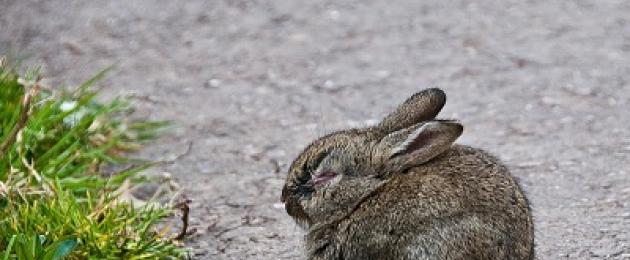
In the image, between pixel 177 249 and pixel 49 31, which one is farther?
pixel 49 31

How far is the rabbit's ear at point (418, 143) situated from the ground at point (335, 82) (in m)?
0.97

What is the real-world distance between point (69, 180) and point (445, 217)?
1952mm

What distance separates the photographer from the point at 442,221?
13.0 feet

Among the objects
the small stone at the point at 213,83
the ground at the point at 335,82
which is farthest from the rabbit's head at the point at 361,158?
the small stone at the point at 213,83

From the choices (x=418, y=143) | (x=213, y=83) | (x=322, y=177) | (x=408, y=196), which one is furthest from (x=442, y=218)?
(x=213, y=83)

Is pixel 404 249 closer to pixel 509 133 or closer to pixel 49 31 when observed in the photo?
pixel 509 133

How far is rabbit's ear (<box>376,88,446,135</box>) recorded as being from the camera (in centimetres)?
433

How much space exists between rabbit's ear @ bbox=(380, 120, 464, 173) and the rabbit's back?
44 millimetres

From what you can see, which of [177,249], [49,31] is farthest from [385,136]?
[49,31]

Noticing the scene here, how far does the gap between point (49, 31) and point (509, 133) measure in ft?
10.1

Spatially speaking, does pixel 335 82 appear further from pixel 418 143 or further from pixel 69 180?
pixel 418 143

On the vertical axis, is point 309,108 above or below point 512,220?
below

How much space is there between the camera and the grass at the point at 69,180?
15.5ft

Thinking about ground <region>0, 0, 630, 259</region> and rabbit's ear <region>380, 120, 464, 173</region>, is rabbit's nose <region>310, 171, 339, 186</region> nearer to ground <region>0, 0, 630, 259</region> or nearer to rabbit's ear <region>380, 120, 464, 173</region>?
rabbit's ear <region>380, 120, 464, 173</region>
